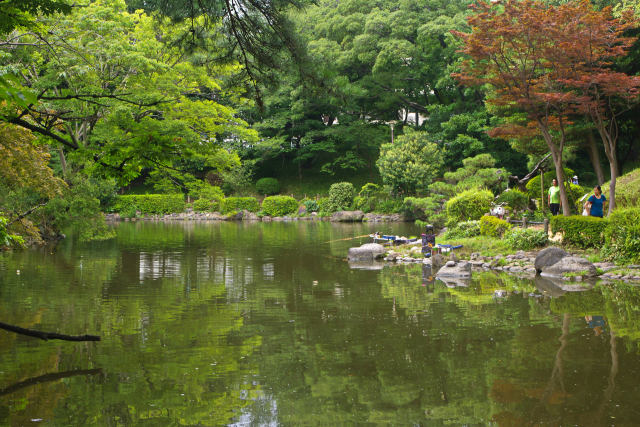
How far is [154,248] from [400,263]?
9351 mm

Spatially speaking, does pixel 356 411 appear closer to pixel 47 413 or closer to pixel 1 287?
pixel 47 413

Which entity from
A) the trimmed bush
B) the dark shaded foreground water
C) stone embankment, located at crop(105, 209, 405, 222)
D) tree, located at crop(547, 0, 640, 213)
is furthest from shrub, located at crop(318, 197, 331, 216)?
the dark shaded foreground water

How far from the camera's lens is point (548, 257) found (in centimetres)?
1309

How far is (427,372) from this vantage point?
6.08 m

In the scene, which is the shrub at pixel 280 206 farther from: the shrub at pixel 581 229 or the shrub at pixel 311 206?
the shrub at pixel 581 229

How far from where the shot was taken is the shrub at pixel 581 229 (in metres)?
13.7

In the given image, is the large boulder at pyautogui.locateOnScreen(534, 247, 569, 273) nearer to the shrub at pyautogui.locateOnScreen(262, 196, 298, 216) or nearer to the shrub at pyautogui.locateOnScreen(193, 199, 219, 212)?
the shrub at pyautogui.locateOnScreen(262, 196, 298, 216)

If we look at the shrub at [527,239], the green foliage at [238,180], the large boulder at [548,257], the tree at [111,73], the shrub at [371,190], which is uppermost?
the tree at [111,73]

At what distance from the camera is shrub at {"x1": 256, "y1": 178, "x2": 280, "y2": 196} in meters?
44.4

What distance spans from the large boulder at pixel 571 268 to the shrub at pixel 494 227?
12.3ft

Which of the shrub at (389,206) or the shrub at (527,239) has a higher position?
the shrub at (389,206)

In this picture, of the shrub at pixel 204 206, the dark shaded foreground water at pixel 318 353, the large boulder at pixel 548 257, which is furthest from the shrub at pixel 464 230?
the shrub at pixel 204 206

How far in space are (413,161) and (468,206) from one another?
14.5m

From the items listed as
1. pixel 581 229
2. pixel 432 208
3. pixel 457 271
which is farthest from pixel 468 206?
pixel 457 271
